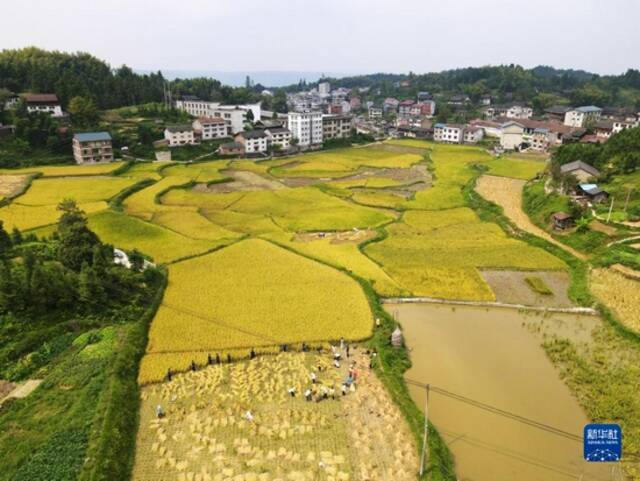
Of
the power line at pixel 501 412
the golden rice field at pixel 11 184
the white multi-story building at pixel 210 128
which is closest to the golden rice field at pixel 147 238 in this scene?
the golden rice field at pixel 11 184

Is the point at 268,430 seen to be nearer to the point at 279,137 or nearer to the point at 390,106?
the point at 279,137

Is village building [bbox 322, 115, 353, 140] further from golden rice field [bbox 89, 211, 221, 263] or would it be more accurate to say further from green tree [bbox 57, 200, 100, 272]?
green tree [bbox 57, 200, 100, 272]

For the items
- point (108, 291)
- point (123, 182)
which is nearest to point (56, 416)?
point (108, 291)

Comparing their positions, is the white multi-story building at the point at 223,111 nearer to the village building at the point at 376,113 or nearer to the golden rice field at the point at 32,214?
the golden rice field at the point at 32,214

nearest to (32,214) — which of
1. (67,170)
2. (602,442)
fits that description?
(67,170)

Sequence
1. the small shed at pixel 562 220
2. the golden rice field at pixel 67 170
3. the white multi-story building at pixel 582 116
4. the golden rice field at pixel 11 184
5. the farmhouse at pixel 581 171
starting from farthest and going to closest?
the white multi-story building at pixel 582 116 < the golden rice field at pixel 67 170 < the farmhouse at pixel 581 171 < the golden rice field at pixel 11 184 < the small shed at pixel 562 220

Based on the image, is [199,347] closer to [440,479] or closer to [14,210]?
[440,479]
